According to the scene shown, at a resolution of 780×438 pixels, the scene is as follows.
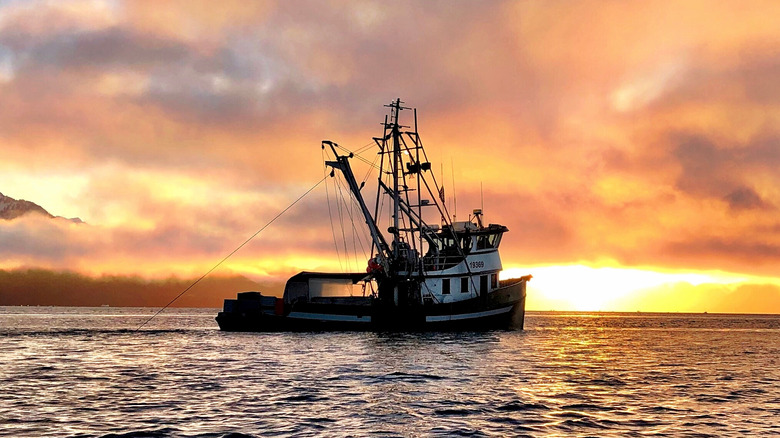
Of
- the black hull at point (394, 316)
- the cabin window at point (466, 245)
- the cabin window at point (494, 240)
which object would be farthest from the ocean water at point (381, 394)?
the cabin window at point (494, 240)

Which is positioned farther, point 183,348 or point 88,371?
point 183,348

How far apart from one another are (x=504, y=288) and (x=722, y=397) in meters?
42.0

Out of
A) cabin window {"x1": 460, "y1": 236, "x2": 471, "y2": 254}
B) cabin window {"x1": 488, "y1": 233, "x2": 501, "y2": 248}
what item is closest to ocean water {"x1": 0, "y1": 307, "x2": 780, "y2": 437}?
cabin window {"x1": 460, "y1": 236, "x2": 471, "y2": 254}

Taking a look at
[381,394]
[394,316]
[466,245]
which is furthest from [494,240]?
[381,394]

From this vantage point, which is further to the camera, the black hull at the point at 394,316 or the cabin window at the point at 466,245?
the cabin window at the point at 466,245

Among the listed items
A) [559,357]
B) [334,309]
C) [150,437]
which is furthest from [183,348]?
[150,437]

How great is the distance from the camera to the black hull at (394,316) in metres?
69.9

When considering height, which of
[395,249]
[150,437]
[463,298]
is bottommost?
[150,437]

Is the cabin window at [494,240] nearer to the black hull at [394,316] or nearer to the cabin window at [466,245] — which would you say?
the cabin window at [466,245]

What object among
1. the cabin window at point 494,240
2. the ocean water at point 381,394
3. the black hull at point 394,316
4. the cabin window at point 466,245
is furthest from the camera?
the cabin window at point 494,240

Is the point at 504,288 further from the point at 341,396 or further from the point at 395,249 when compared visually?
the point at 341,396

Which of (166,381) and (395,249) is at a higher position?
(395,249)

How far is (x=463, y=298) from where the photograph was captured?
236 ft

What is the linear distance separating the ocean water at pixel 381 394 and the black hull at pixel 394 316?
15676 mm
